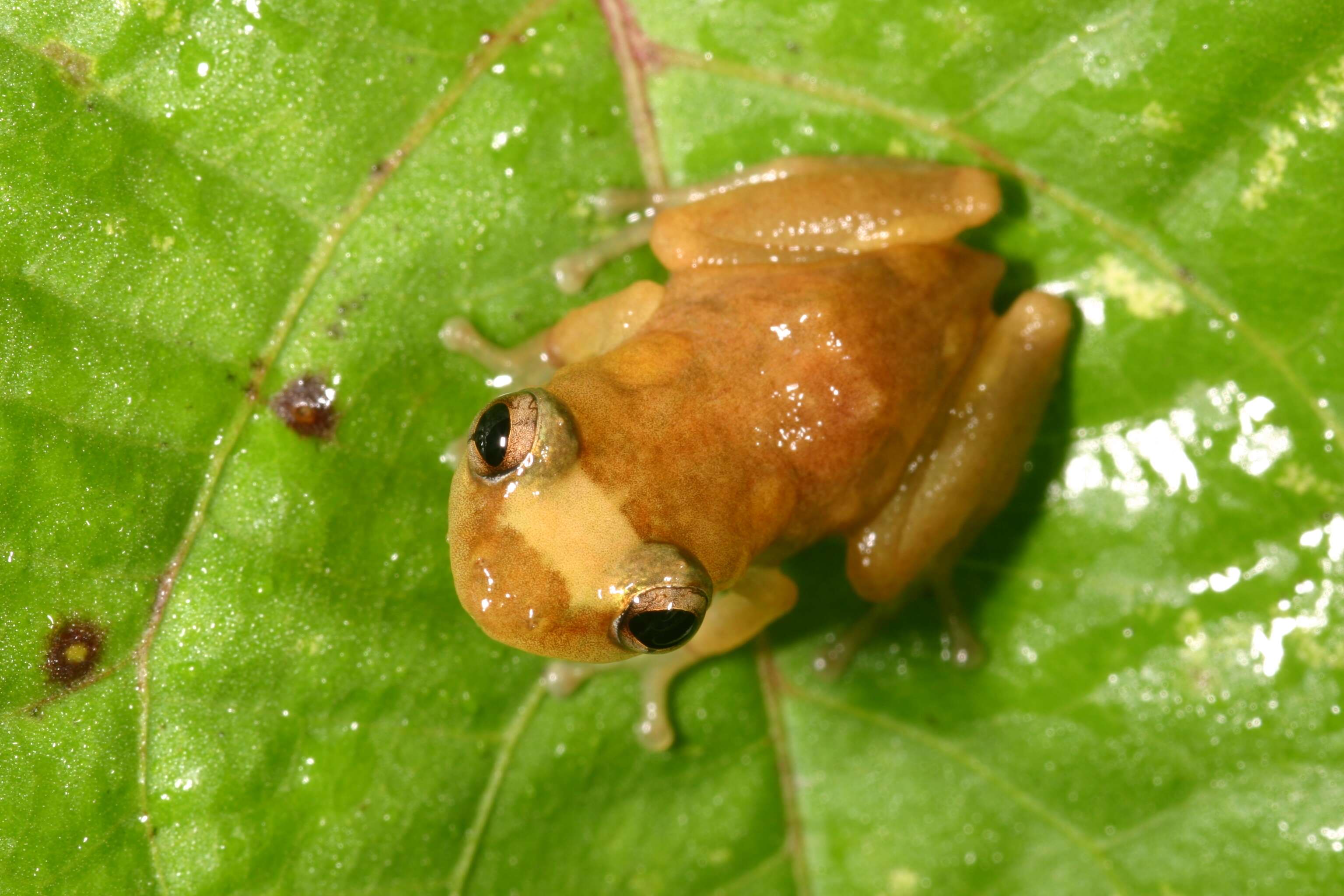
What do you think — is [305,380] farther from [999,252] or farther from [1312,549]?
[1312,549]

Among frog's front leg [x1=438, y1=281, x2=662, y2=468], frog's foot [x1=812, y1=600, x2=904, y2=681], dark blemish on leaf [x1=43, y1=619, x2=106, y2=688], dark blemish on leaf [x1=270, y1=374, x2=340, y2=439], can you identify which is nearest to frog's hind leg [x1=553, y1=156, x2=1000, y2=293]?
frog's front leg [x1=438, y1=281, x2=662, y2=468]

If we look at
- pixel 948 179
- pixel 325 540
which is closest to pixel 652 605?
pixel 325 540

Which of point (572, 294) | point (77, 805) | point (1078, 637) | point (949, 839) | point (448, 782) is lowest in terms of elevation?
point (949, 839)

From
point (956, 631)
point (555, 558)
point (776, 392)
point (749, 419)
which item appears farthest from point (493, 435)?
point (956, 631)

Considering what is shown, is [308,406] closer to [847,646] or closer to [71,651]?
[71,651]

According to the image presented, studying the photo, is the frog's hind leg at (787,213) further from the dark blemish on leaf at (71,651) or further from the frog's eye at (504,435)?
the dark blemish on leaf at (71,651)

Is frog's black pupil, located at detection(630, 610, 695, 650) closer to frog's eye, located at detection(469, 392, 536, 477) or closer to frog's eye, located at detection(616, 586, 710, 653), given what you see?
frog's eye, located at detection(616, 586, 710, 653)

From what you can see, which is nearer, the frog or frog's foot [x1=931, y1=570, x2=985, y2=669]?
the frog
